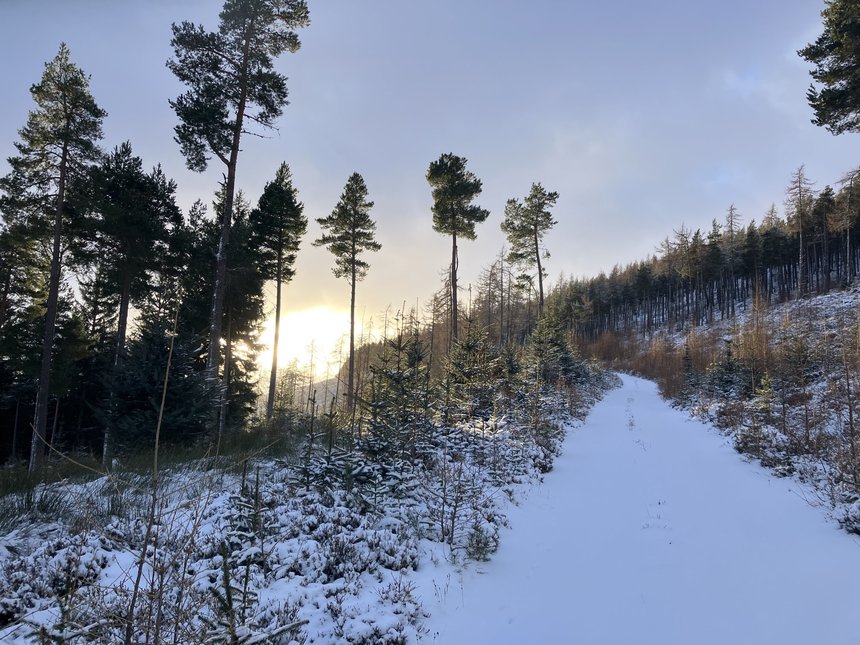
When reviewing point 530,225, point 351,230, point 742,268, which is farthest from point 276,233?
point 742,268

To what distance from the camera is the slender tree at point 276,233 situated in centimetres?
2023

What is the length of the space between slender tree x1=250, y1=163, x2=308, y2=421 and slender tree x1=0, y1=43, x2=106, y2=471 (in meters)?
7.05

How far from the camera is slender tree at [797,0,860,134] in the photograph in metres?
12.2

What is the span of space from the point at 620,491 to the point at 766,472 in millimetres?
3741

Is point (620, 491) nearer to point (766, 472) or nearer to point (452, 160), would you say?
point (766, 472)

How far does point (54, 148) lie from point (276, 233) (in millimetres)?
8866

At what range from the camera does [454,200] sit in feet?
72.2

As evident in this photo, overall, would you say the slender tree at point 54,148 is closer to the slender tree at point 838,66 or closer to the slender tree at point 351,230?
the slender tree at point 351,230

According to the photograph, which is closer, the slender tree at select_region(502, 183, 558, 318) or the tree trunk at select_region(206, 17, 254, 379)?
the tree trunk at select_region(206, 17, 254, 379)

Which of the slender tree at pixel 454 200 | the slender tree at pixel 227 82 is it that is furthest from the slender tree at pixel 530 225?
the slender tree at pixel 227 82

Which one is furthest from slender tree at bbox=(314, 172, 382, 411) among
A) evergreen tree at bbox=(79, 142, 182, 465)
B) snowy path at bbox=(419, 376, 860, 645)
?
snowy path at bbox=(419, 376, 860, 645)

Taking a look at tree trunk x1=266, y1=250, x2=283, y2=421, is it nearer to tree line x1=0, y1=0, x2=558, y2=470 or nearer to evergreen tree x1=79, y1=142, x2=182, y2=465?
tree line x1=0, y1=0, x2=558, y2=470

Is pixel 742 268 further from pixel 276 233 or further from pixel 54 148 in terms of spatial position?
pixel 54 148

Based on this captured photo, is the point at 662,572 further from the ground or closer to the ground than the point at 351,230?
closer to the ground
